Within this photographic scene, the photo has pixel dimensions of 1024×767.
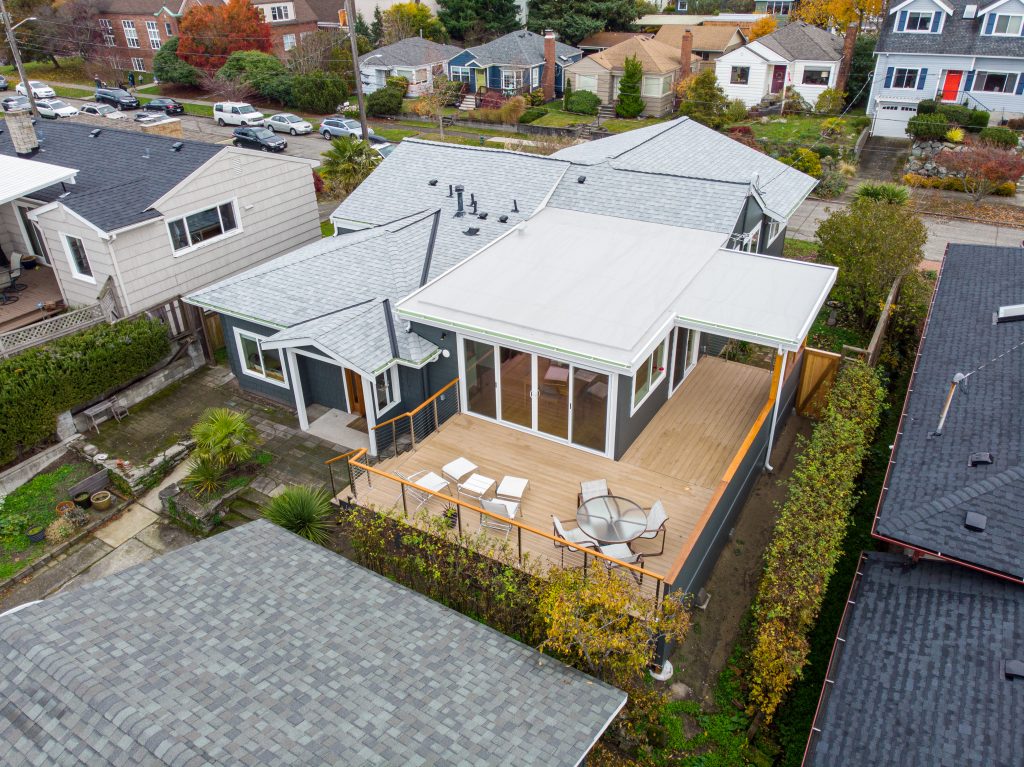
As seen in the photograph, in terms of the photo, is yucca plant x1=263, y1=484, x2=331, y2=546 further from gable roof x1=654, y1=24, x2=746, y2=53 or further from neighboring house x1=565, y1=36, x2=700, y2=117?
gable roof x1=654, y1=24, x2=746, y2=53

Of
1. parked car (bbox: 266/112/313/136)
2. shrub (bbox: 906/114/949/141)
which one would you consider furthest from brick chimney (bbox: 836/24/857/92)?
parked car (bbox: 266/112/313/136)

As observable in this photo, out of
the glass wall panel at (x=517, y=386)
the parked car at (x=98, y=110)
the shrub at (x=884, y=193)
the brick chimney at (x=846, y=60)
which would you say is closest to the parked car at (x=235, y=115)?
the parked car at (x=98, y=110)

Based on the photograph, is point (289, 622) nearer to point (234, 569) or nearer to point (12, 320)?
point (234, 569)

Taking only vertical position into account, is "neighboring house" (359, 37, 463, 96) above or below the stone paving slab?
above

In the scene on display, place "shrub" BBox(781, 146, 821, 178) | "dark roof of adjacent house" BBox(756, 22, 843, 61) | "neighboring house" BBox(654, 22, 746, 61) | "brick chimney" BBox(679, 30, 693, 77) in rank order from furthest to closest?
"neighboring house" BBox(654, 22, 746, 61), "brick chimney" BBox(679, 30, 693, 77), "dark roof of adjacent house" BBox(756, 22, 843, 61), "shrub" BBox(781, 146, 821, 178)

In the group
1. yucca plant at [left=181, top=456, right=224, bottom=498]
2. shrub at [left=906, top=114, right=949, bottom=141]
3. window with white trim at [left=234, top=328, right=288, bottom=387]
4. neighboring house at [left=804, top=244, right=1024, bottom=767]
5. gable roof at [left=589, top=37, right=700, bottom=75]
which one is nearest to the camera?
neighboring house at [left=804, top=244, right=1024, bottom=767]
